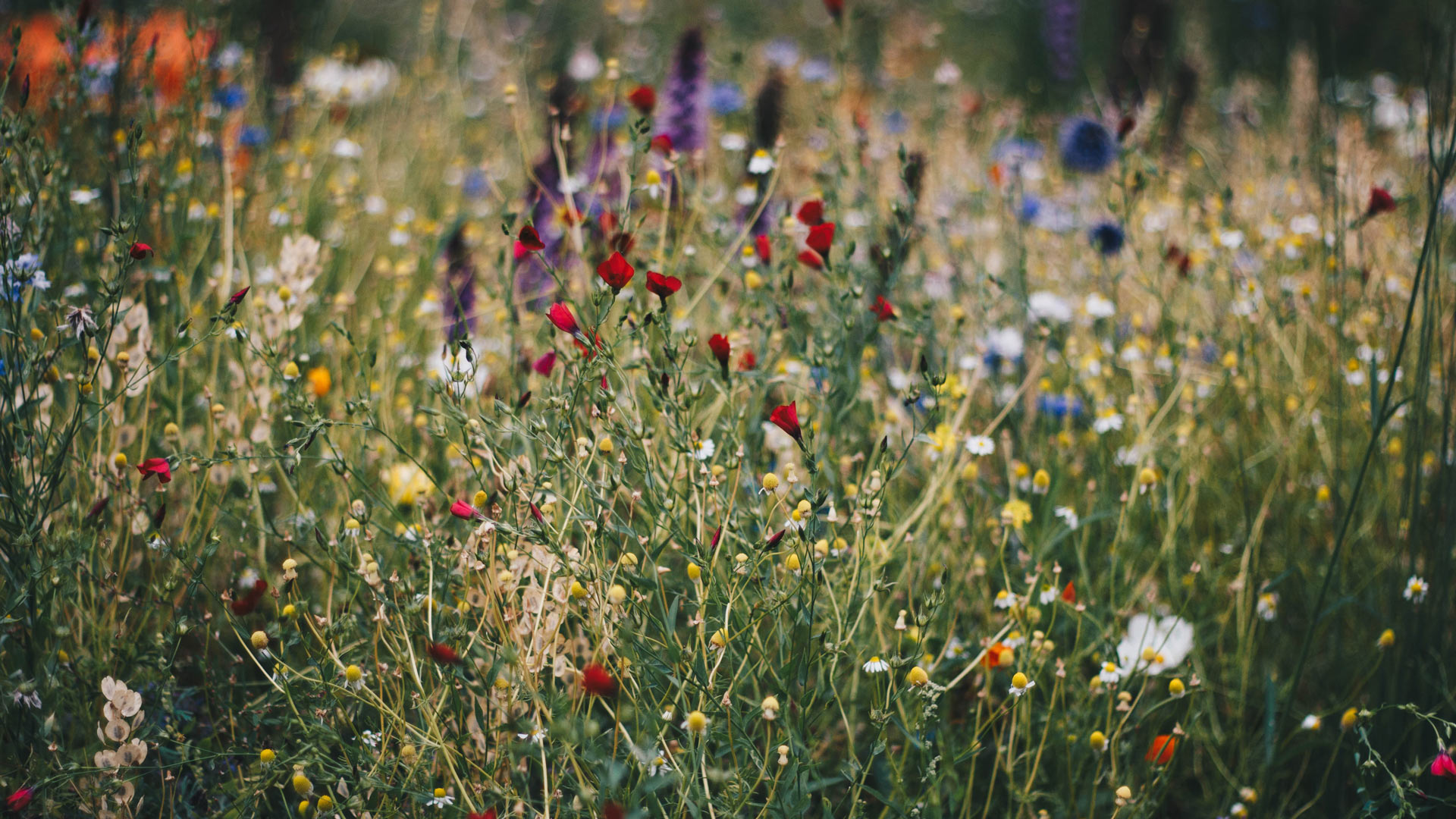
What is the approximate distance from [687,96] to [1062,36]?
162 inches

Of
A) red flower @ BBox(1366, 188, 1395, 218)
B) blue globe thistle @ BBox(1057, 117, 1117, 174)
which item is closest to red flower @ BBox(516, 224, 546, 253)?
red flower @ BBox(1366, 188, 1395, 218)

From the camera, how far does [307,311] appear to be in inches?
87.0

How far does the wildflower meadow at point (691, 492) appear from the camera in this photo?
3.82 ft

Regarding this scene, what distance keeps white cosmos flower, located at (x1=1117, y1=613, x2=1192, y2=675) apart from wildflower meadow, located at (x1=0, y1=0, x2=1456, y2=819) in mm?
20

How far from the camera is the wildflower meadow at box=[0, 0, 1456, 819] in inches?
45.8

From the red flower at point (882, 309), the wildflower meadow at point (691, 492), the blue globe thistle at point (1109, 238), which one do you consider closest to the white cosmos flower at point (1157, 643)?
the wildflower meadow at point (691, 492)

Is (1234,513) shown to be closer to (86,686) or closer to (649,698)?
(649,698)

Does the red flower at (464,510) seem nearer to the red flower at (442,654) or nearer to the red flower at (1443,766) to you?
the red flower at (442,654)

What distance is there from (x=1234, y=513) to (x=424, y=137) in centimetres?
308

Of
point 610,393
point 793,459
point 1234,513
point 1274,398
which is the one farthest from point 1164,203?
point 610,393

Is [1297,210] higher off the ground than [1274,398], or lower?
higher

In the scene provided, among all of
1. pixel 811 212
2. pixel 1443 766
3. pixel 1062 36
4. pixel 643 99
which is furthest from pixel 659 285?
pixel 1062 36

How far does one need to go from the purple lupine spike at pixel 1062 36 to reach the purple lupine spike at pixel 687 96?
3952 mm

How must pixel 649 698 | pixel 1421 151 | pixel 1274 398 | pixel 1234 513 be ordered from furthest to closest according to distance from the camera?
pixel 1421 151, pixel 1274 398, pixel 1234 513, pixel 649 698
